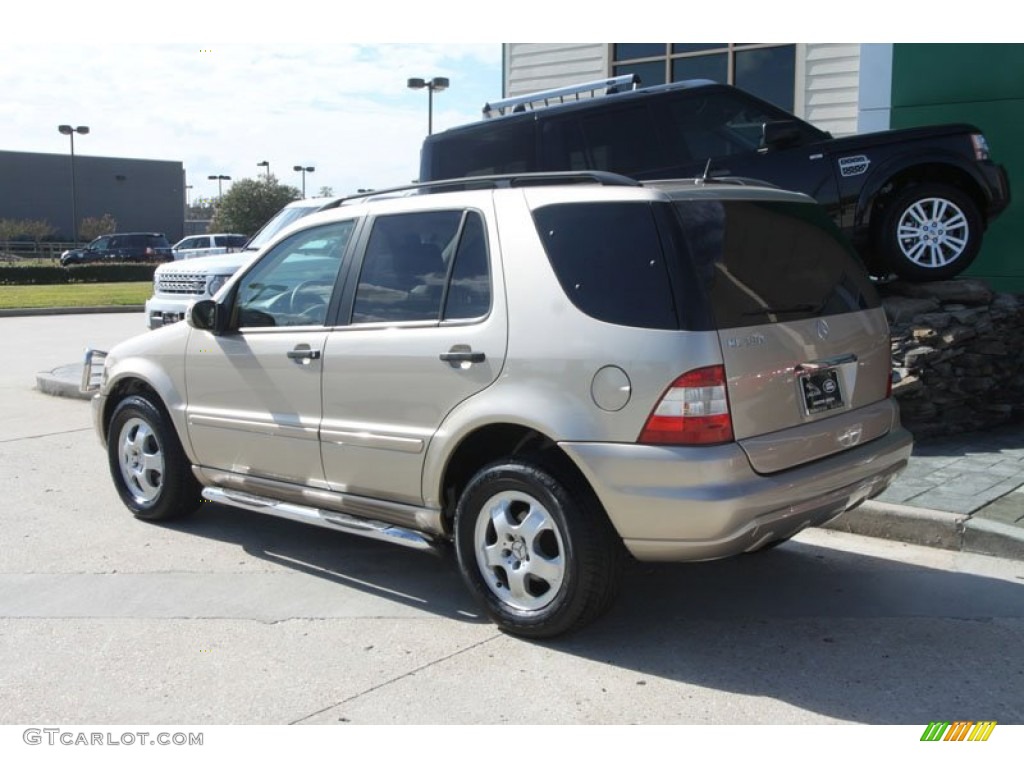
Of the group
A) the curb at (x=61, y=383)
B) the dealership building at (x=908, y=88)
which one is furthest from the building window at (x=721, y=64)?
the curb at (x=61, y=383)

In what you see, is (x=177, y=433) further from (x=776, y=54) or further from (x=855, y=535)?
(x=776, y=54)

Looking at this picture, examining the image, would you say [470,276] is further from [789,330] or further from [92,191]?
[92,191]

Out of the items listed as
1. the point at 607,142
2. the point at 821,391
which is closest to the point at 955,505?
the point at 821,391

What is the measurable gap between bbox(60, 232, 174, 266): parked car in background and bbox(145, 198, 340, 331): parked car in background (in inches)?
1485

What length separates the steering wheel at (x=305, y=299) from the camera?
5.29 meters

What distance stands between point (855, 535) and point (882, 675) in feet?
6.29

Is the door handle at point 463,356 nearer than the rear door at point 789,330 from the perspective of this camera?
No

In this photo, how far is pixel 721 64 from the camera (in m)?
13.2

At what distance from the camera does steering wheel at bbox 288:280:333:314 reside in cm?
529

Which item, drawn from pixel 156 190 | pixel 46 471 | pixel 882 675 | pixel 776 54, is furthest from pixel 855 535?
pixel 156 190

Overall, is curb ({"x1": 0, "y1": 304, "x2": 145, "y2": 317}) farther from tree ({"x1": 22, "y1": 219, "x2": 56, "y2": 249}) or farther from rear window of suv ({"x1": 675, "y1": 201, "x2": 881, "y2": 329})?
tree ({"x1": 22, "y1": 219, "x2": 56, "y2": 249})

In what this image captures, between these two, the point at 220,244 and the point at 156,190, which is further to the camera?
the point at 156,190

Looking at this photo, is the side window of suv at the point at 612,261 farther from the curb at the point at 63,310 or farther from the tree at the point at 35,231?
the tree at the point at 35,231

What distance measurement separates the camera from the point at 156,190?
72438mm
